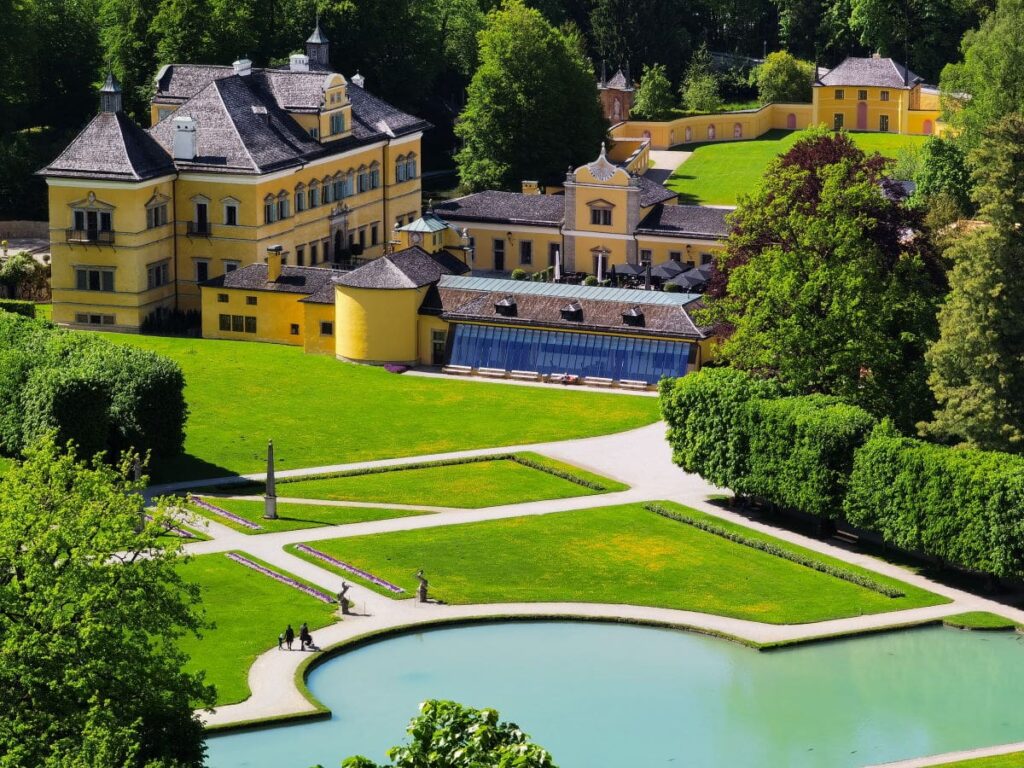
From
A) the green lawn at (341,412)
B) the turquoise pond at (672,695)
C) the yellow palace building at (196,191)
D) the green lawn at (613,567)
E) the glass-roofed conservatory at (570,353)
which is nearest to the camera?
the turquoise pond at (672,695)

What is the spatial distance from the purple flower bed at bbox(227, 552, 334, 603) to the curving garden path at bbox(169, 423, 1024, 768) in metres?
0.63

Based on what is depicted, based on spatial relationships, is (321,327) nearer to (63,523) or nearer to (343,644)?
(343,644)

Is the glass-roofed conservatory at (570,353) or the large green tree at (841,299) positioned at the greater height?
the large green tree at (841,299)

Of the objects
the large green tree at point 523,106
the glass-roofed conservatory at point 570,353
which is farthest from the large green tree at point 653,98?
the glass-roofed conservatory at point 570,353

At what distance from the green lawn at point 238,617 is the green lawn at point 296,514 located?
4567mm

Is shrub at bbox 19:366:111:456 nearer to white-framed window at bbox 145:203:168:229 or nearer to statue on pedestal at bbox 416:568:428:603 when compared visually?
statue on pedestal at bbox 416:568:428:603

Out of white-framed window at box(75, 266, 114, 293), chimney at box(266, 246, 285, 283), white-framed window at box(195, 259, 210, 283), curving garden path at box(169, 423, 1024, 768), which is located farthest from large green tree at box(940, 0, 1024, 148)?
white-framed window at box(75, 266, 114, 293)

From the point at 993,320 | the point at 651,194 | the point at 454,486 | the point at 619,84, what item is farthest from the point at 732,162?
the point at 993,320

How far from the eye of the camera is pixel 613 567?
86812 millimetres

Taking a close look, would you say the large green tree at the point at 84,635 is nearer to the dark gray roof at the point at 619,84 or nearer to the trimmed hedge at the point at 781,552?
the trimmed hedge at the point at 781,552

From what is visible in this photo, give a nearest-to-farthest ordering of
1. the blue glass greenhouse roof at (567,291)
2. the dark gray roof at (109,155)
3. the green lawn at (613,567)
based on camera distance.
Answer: the green lawn at (613,567), the blue glass greenhouse roof at (567,291), the dark gray roof at (109,155)

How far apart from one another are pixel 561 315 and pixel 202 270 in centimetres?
2225

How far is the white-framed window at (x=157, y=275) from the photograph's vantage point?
123 meters

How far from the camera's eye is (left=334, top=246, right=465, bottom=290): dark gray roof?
117750 millimetres
